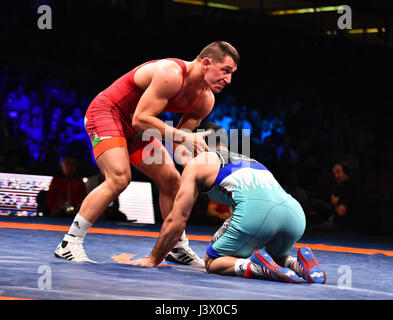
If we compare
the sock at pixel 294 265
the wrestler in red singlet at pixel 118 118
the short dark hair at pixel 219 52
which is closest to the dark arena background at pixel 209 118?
the sock at pixel 294 265

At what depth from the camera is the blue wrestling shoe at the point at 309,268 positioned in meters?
2.76

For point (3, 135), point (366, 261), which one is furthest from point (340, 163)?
point (3, 135)

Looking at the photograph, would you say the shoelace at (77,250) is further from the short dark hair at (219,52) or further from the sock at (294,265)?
the short dark hair at (219,52)

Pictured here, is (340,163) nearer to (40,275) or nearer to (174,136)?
(174,136)

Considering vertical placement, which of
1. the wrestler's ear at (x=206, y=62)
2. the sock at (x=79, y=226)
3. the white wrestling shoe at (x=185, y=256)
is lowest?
the white wrestling shoe at (x=185, y=256)

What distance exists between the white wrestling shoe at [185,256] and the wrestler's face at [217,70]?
0.88m

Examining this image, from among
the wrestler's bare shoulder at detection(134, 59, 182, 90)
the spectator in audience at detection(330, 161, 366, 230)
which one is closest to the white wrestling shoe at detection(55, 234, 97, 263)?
→ the wrestler's bare shoulder at detection(134, 59, 182, 90)

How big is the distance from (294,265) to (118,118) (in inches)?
47.3

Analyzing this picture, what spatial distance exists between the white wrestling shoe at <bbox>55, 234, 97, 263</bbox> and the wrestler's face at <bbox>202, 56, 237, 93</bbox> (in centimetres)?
103

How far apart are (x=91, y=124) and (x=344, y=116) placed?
596cm

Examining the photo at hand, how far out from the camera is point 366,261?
153 inches

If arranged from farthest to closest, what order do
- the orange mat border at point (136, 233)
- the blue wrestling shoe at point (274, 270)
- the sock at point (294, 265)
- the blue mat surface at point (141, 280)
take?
1. the orange mat border at point (136, 233)
2. the sock at point (294, 265)
3. the blue wrestling shoe at point (274, 270)
4. the blue mat surface at point (141, 280)

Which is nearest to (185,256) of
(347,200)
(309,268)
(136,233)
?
(309,268)

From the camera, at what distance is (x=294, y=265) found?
289 cm
